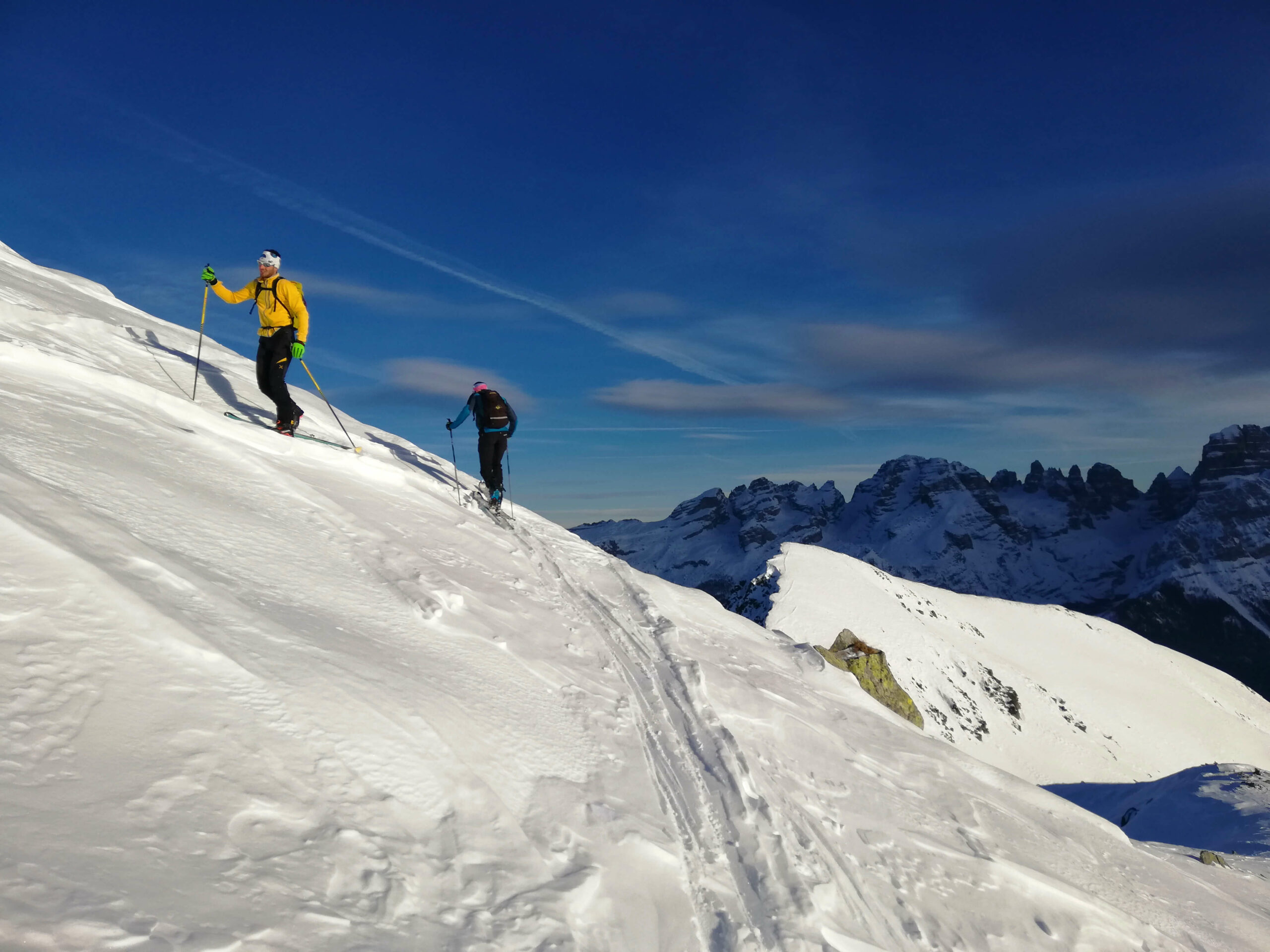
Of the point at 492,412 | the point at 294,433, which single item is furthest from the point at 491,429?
the point at 294,433

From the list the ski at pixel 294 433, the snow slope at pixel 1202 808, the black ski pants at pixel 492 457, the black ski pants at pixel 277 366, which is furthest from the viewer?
the snow slope at pixel 1202 808

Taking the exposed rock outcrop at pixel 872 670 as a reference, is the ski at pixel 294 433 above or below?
above

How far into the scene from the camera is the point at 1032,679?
6066 cm

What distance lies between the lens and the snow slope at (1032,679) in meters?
50.8

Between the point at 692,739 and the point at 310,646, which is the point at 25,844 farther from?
the point at 692,739

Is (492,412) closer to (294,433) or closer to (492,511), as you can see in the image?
(492,511)

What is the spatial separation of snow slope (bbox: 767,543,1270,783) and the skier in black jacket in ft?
116

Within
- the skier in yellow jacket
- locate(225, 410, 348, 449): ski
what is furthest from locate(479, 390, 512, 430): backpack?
the skier in yellow jacket

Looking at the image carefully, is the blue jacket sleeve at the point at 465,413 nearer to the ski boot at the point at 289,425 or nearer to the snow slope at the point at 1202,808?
the ski boot at the point at 289,425

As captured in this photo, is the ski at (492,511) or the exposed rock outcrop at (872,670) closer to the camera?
the ski at (492,511)

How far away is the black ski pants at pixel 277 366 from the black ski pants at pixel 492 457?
370 centimetres

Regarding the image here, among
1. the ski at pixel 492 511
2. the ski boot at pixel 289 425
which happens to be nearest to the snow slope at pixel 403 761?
the ski boot at pixel 289 425

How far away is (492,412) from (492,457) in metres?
0.97

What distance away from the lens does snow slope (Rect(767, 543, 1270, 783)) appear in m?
50.8
